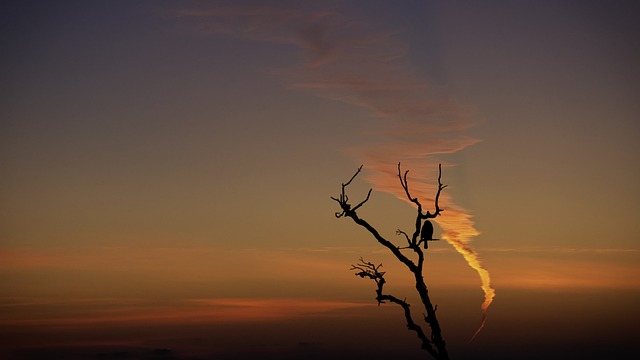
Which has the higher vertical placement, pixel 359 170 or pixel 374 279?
pixel 359 170

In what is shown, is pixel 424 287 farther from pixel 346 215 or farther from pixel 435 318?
pixel 346 215

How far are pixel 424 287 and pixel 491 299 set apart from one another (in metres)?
2.11

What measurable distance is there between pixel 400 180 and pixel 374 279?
12.2 ft

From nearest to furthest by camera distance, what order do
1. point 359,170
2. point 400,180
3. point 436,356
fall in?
point 359,170, point 400,180, point 436,356

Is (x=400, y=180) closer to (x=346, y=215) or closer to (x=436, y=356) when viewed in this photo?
(x=346, y=215)

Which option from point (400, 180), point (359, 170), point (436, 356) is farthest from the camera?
point (436, 356)

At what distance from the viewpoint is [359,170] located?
18891mm

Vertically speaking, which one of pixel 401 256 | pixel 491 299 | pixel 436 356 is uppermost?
pixel 401 256

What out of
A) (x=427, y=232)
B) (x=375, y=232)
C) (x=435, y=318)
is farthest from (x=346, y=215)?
(x=435, y=318)

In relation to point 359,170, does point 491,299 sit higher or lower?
lower

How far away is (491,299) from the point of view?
20797mm

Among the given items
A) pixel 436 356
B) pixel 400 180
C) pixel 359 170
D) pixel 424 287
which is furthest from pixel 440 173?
pixel 436 356

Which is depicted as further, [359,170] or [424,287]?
[424,287]

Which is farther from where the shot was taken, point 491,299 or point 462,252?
point 462,252
